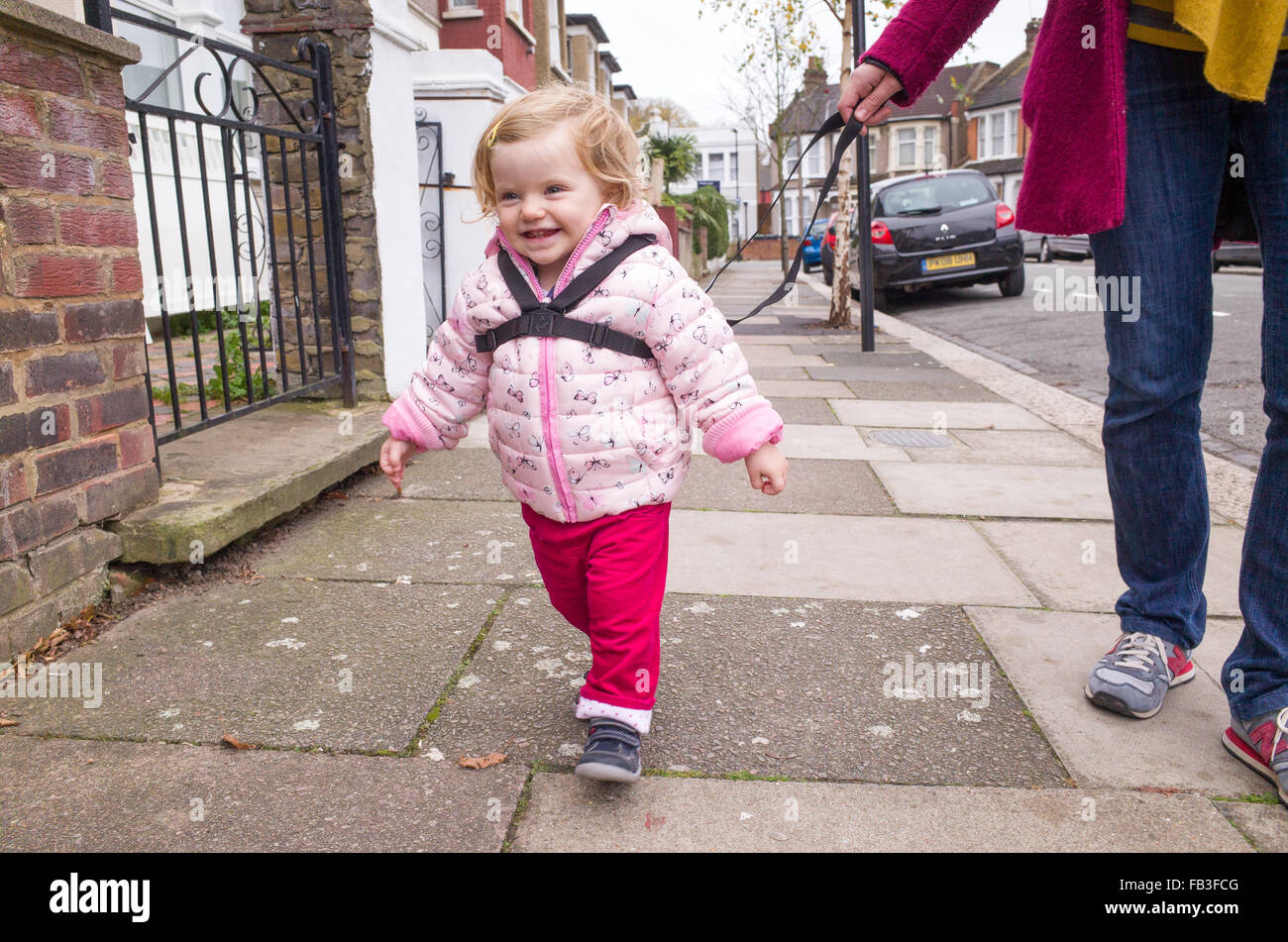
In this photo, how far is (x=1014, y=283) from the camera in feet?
43.4

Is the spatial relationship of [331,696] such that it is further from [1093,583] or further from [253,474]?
[1093,583]

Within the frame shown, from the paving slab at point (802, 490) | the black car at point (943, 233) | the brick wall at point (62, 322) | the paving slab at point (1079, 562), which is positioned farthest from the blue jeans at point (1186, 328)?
the black car at point (943, 233)

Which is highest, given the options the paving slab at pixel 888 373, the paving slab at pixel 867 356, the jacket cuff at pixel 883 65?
the jacket cuff at pixel 883 65

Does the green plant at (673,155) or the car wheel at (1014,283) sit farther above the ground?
the green plant at (673,155)

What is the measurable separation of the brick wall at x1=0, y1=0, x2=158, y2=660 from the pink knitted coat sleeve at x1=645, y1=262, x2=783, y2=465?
154 cm

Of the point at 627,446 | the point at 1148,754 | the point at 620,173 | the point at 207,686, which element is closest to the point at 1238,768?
the point at 1148,754

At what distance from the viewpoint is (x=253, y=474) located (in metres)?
3.28

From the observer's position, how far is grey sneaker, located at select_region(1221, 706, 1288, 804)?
180cm

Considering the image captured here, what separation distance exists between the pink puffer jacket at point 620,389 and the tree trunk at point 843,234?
7.61 m

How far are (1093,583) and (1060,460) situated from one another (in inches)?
68.8

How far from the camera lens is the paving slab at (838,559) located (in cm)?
287

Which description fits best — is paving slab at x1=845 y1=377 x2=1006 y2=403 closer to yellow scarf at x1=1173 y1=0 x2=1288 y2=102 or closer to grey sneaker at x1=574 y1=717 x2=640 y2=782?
yellow scarf at x1=1173 y1=0 x2=1288 y2=102

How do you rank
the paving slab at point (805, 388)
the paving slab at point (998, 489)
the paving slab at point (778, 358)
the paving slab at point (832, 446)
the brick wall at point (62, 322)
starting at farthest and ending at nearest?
the paving slab at point (778, 358), the paving slab at point (805, 388), the paving slab at point (832, 446), the paving slab at point (998, 489), the brick wall at point (62, 322)

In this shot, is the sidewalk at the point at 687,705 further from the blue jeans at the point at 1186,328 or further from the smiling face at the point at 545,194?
the smiling face at the point at 545,194
